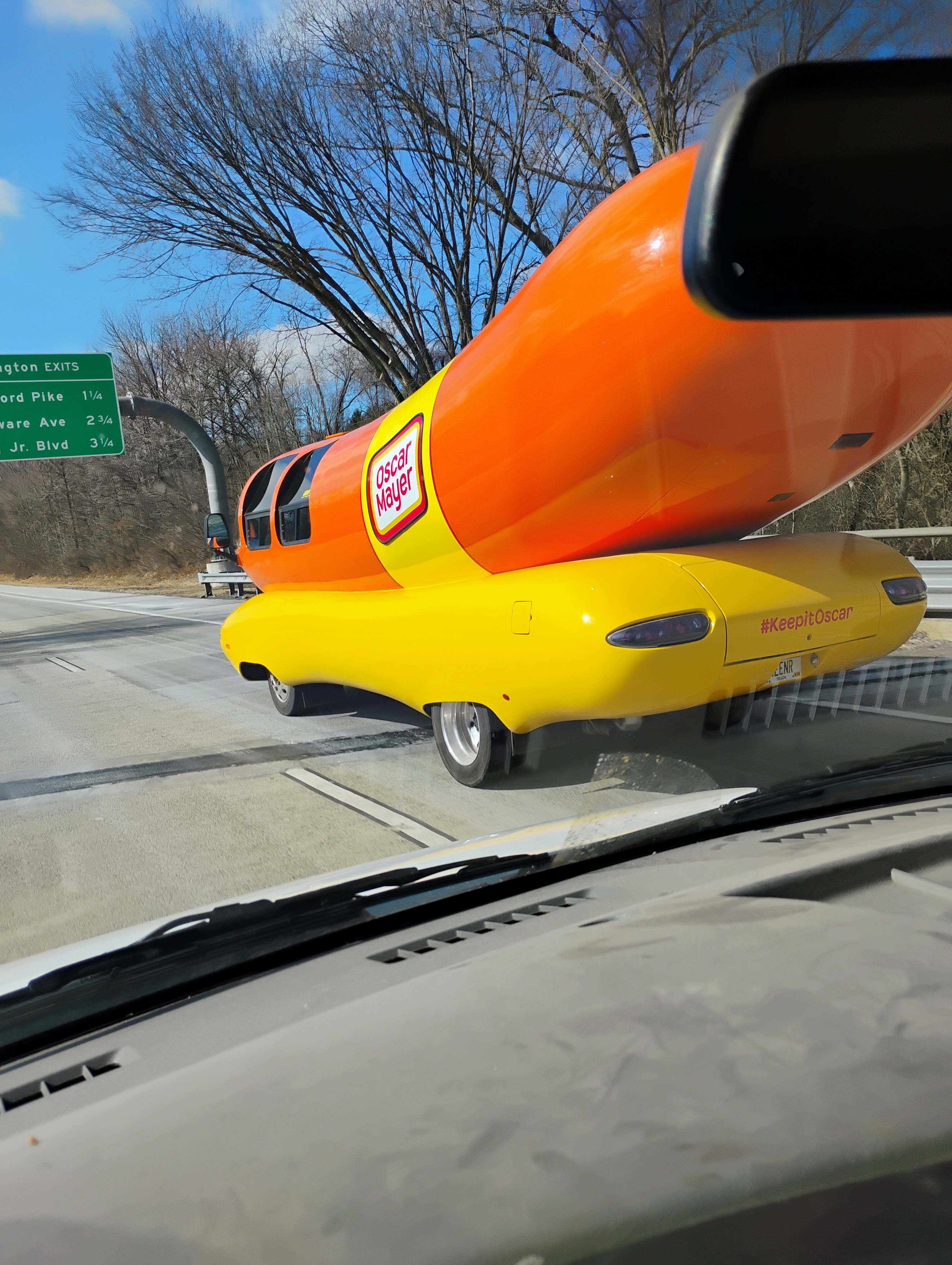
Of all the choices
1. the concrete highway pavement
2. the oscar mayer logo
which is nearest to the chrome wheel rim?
the concrete highway pavement

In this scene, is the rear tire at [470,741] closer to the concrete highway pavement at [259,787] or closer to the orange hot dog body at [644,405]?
the concrete highway pavement at [259,787]

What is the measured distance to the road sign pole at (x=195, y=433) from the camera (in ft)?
73.7

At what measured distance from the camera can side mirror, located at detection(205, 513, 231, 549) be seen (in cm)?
2183

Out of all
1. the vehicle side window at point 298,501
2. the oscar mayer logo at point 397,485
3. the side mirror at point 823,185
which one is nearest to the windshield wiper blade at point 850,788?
the side mirror at point 823,185

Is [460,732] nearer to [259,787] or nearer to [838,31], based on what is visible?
[259,787]

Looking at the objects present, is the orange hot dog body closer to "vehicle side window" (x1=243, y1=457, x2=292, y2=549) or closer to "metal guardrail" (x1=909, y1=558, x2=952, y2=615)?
"metal guardrail" (x1=909, y1=558, x2=952, y2=615)

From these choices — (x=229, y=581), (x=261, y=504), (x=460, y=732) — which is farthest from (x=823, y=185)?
(x=229, y=581)

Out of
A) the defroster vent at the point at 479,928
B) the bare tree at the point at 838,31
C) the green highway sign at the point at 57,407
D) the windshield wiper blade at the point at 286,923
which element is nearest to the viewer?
the windshield wiper blade at the point at 286,923

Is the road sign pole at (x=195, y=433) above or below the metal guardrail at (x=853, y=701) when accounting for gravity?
above

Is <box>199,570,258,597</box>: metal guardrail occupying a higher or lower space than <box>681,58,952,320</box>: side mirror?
lower

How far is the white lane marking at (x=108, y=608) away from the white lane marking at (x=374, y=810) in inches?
327

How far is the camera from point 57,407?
2175 cm

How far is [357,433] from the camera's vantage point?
20.1 ft

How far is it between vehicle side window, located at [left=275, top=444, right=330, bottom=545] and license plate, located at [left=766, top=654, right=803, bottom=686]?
3542 millimetres
